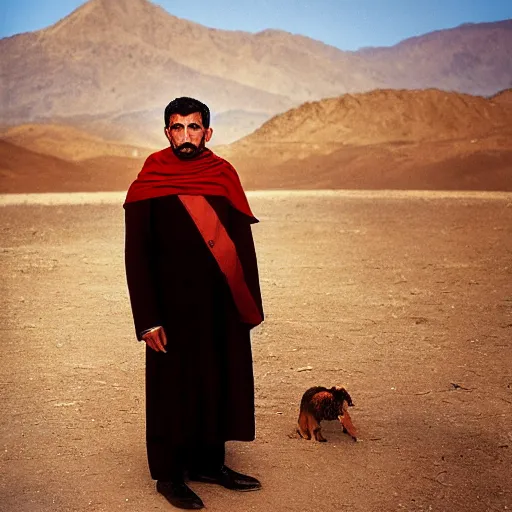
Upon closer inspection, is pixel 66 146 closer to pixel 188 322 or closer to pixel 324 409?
pixel 324 409

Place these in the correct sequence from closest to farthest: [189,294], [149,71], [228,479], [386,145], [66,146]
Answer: [189,294] → [228,479] → [386,145] → [66,146] → [149,71]

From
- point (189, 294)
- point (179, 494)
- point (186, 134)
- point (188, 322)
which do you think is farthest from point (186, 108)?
point (179, 494)

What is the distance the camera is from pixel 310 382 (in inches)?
212

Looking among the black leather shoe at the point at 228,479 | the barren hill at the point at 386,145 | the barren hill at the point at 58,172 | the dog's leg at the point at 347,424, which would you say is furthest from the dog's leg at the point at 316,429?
the barren hill at the point at 58,172

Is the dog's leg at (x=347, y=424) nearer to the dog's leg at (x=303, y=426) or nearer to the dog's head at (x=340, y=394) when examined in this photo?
the dog's head at (x=340, y=394)

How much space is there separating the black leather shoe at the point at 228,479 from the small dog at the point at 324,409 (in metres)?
0.69

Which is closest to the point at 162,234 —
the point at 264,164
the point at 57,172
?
the point at 57,172

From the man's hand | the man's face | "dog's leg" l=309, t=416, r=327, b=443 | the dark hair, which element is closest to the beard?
the man's face

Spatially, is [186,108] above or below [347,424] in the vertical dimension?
above

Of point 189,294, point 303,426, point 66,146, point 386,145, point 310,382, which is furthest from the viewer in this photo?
point 66,146

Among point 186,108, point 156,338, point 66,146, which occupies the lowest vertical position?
point 156,338

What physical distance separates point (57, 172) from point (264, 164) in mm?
12222

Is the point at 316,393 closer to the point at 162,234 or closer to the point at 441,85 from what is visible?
the point at 162,234

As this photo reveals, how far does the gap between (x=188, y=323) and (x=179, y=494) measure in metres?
0.82
